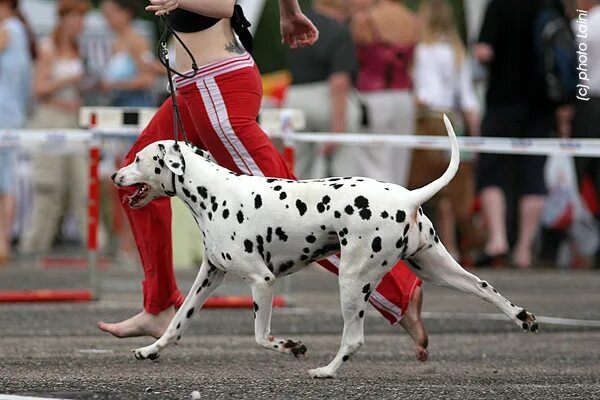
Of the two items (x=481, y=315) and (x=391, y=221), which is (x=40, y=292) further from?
(x=391, y=221)

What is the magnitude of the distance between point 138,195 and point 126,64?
910 centimetres

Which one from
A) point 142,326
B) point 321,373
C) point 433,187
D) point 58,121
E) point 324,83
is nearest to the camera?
point 433,187

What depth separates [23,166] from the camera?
1892 centimetres

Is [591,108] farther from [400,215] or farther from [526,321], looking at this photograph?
[400,215]

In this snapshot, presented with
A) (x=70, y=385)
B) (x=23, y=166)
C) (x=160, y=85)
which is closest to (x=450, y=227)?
(x=160, y=85)

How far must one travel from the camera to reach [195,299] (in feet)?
23.1

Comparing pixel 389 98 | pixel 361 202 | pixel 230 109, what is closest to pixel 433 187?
pixel 361 202

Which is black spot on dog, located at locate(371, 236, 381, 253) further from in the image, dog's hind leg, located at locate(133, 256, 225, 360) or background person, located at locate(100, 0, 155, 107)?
background person, located at locate(100, 0, 155, 107)

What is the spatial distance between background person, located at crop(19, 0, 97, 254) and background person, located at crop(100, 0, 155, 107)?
0.33 m

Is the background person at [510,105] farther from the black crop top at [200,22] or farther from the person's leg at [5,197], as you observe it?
the black crop top at [200,22]

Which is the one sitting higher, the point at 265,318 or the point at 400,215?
the point at 400,215

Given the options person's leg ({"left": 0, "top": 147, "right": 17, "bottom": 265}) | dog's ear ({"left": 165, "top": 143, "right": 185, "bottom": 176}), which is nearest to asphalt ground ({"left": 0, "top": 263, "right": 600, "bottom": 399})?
dog's ear ({"left": 165, "top": 143, "right": 185, "bottom": 176})

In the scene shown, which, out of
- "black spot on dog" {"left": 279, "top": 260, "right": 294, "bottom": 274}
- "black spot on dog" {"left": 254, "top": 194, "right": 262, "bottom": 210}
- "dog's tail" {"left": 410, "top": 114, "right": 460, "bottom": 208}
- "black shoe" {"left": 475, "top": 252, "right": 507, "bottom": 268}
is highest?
"dog's tail" {"left": 410, "top": 114, "right": 460, "bottom": 208}

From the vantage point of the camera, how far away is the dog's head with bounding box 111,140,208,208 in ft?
22.9
